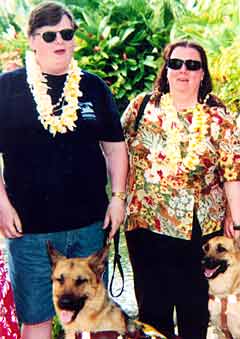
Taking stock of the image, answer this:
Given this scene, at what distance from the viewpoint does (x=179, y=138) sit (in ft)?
10.5

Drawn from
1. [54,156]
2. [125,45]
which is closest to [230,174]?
[54,156]

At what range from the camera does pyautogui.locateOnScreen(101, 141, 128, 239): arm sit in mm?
3193

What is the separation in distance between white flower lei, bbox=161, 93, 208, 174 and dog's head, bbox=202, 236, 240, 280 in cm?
44

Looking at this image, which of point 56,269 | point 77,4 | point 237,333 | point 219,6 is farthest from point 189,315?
point 77,4

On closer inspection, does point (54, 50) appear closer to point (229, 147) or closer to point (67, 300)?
point (229, 147)

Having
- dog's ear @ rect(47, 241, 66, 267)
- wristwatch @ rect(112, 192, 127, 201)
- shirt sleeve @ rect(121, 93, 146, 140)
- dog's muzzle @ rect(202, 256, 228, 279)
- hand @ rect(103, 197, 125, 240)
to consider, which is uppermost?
shirt sleeve @ rect(121, 93, 146, 140)

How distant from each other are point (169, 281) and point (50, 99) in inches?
44.3

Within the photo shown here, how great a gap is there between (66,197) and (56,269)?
0.34 meters

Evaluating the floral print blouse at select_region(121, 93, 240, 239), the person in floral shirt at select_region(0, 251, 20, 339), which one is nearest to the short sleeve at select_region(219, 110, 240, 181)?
the floral print blouse at select_region(121, 93, 240, 239)

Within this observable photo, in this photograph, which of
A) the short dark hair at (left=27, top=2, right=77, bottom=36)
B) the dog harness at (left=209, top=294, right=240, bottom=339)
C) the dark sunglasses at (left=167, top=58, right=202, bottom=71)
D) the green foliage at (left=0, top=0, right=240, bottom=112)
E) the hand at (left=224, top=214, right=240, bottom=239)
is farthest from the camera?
the green foliage at (left=0, top=0, right=240, bottom=112)

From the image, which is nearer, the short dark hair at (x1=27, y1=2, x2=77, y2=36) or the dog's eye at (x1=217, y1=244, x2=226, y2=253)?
the short dark hair at (x1=27, y1=2, x2=77, y2=36)

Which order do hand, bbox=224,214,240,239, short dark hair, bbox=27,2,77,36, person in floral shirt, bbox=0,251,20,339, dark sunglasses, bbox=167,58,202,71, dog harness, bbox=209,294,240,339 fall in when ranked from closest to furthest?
1. short dark hair, bbox=27,2,77,36
2. person in floral shirt, bbox=0,251,20,339
3. dark sunglasses, bbox=167,58,202,71
4. hand, bbox=224,214,240,239
5. dog harness, bbox=209,294,240,339

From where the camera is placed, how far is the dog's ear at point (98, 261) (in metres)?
3.12

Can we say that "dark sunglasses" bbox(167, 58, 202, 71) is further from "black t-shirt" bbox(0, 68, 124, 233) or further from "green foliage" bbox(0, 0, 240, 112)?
"green foliage" bbox(0, 0, 240, 112)
